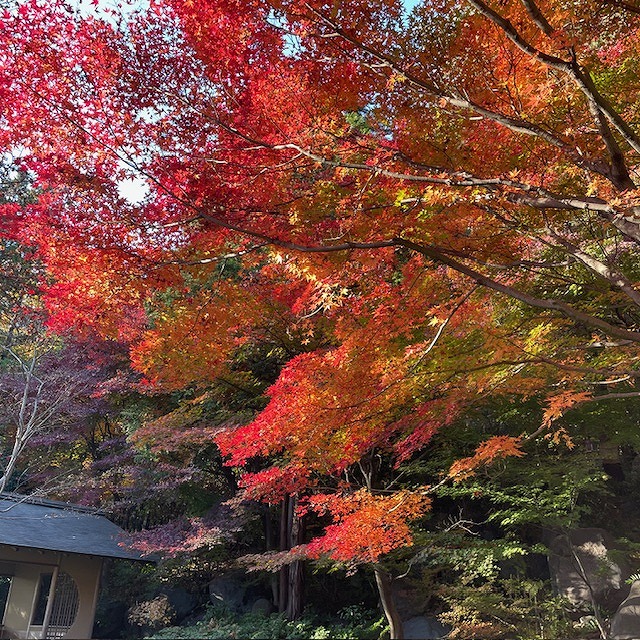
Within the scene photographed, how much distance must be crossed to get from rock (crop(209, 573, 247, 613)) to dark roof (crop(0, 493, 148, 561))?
2.40 m

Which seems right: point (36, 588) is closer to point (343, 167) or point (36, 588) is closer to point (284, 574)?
point (284, 574)

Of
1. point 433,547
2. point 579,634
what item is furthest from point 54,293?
point 579,634

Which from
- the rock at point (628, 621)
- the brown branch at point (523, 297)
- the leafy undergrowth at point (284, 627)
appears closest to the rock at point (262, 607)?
the leafy undergrowth at point (284, 627)

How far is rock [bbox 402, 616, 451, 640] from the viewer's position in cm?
1074

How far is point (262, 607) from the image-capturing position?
42.4 feet

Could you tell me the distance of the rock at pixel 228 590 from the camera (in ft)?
44.8

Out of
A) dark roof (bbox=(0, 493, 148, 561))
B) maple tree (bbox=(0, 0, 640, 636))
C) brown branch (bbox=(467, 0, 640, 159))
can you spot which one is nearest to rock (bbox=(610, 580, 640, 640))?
maple tree (bbox=(0, 0, 640, 636))

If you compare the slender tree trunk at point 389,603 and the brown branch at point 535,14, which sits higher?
the brown branch at point 535,14

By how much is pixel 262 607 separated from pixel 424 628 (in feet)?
13.5

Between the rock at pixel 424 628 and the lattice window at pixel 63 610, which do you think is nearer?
the rock at pixel 424 628

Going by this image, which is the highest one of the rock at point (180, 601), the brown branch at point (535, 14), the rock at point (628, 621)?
the brown branch at point (535, 14)

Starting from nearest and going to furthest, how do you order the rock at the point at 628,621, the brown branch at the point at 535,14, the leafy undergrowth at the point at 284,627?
the brown branch at the point at 535,14 < the rock at the point at 628,621 < the leafy undergrowth at the point at 284,627

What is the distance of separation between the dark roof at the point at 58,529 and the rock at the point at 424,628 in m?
6.20

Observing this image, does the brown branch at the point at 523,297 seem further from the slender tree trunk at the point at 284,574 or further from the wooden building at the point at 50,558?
the wooden building at the point at 50,558
